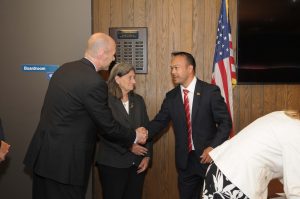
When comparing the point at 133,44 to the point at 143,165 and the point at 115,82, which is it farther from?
the point at 143,165

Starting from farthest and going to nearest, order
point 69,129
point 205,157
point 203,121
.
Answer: point 203,121
point 205,157
point 69,129

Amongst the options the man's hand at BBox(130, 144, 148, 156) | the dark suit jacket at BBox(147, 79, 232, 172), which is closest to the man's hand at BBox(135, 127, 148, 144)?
the man's hand at BBox(130, 144, 148, 156)

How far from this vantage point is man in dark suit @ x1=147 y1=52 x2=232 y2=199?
9.57 feet

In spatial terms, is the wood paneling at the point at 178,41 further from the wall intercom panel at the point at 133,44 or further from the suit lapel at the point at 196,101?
the suit lapel at the point at 196,101

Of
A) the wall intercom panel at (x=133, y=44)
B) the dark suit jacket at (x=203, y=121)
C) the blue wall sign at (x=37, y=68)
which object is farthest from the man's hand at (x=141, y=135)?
the blue wall sign at (x=37, y=68)

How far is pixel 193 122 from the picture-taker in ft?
9.71

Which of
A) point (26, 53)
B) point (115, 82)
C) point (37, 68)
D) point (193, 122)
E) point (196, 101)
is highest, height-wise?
point (26, 53)

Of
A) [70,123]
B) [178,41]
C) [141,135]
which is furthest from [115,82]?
[178,41]

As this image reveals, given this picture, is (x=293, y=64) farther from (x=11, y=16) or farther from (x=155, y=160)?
(x=11, y=16)

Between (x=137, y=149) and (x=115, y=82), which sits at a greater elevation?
(x=115, y=82)

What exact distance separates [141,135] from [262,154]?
4.51 feet

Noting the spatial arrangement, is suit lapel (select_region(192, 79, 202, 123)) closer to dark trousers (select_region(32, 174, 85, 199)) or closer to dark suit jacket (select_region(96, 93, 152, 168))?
dark suit jacket (select_region(96, 93, 152, 168))

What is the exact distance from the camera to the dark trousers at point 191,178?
9.78 feet

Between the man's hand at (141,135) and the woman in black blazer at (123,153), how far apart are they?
0.05m
